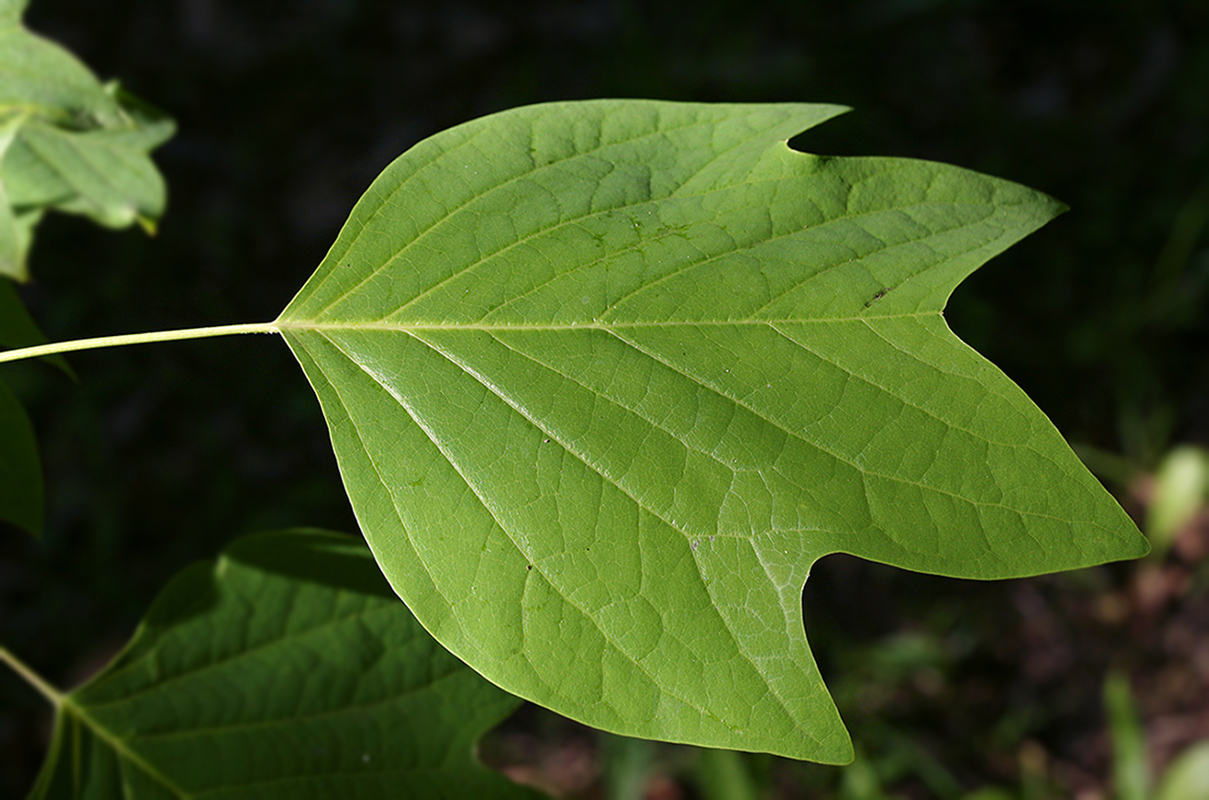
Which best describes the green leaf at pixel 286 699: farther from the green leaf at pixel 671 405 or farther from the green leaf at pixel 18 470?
the green leaf at pixel 671 405

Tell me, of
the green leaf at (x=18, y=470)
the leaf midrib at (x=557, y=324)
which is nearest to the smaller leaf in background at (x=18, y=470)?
the green leaf at (x=18, y=470)

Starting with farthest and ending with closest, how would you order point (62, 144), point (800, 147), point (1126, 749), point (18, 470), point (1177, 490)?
point (800, 147), point (1177, 490), point (1126, 749), point (62, 144), point (18, 470)

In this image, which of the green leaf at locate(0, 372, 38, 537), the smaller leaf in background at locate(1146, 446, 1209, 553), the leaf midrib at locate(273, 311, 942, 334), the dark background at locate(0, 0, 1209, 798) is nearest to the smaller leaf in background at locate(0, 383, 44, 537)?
the green leaf at locate(0, 372, 38, 537)

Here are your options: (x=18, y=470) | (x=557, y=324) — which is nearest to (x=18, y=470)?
(x=18, y=470)

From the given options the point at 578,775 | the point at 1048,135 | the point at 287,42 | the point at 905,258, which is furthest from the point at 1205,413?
the point at 287,42

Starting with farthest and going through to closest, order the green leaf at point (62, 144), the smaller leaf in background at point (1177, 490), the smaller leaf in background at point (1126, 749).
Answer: the smaller leaf in background at point (1177, 490) < the smaller leaf in background at point (1126, 749) < the green leaf at point (62, 144)

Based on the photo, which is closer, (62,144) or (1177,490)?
(62,144)

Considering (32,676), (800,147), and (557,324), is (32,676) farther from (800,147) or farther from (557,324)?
(800,147)
